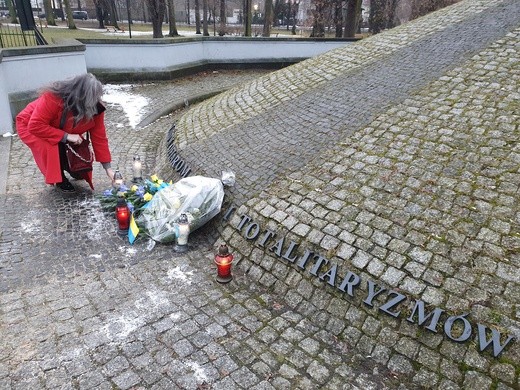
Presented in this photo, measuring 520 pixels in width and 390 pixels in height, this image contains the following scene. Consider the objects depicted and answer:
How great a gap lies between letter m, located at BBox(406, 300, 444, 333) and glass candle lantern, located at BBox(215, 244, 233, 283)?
1.96 m

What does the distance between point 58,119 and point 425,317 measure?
17.9 ft

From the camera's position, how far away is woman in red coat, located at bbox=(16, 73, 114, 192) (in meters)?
5.76

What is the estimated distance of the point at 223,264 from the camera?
4.62 m

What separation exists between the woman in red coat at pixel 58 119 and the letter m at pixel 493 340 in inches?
213

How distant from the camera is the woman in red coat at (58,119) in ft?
18.9

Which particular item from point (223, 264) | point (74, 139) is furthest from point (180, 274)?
point (74, 139)

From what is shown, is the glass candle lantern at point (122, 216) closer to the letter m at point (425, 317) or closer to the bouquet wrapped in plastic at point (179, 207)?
the bouquet wrapped in plastic at point (179, 207)

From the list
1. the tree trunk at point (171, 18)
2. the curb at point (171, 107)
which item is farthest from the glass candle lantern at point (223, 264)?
the tree trunk at point (171, 18)

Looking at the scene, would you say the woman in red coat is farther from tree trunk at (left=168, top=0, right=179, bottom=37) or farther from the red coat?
tree trunk at (left=168, top=0, right=179, bottom=37)

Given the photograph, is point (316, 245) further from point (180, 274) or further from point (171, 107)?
point (171, 107)

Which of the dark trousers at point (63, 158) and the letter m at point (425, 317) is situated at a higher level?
the dark trousers at point (63, 158)

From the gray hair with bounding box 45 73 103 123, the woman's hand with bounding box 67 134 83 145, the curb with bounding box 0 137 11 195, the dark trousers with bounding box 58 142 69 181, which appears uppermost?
the gray hair with bounding box 45 73 103 123

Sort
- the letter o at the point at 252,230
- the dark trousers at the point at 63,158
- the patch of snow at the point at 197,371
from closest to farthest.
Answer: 1. the patch of snow at the point at 197,371
2. the letter o at the point at 252,230
3. the dark trousers at the point at 63,158

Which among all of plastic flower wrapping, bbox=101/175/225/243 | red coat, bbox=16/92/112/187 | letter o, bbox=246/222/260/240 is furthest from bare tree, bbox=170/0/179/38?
letter o, bbox=246/222/260/240
